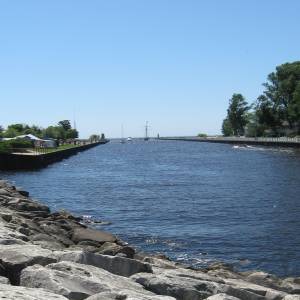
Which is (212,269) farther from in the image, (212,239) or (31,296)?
(31,296)

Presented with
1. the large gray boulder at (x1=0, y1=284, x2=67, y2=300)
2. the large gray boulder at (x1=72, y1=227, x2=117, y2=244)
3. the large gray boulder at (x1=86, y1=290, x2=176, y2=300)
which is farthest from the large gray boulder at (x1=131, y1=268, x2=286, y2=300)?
the large gray boulder at (x1=72, y1=227, x2=117, y2=244)

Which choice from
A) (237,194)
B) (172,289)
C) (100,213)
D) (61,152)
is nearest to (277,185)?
Answer: (237,194)

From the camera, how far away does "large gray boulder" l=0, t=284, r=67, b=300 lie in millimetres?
6237

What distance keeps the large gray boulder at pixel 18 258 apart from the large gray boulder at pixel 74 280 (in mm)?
342

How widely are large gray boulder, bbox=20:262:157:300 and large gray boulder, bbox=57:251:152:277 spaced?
519 millimetres

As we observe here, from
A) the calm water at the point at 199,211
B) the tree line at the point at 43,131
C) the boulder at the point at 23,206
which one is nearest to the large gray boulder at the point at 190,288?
the calm water at the point at 199,211

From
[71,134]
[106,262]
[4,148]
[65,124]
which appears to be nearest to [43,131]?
[71,134]

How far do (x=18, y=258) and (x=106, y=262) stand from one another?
4.50ft

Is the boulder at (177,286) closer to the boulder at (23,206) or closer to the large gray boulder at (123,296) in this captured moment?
the large gray boulder at (123,296)

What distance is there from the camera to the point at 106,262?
8.98m

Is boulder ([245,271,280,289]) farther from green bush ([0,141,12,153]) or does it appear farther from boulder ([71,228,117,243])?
green bush ([0,141,12,153])

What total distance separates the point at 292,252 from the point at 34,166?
42157 mm

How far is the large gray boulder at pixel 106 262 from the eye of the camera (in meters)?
8.80

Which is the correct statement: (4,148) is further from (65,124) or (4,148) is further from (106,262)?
(65,124)
